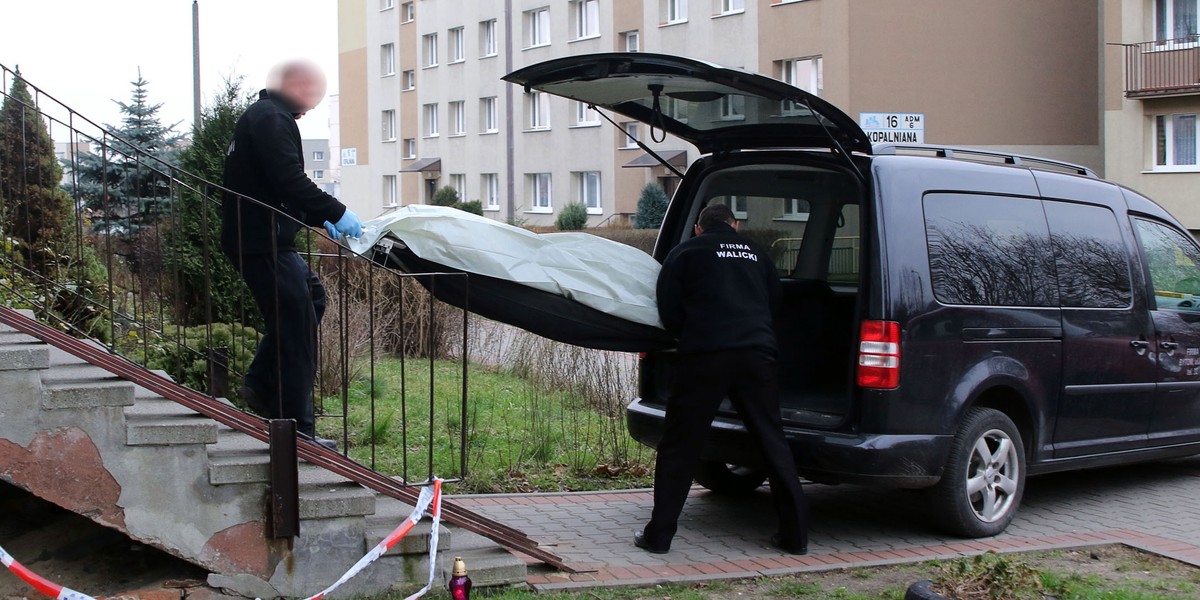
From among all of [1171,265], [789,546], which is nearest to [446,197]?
[1171,265]

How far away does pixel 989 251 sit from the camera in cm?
630

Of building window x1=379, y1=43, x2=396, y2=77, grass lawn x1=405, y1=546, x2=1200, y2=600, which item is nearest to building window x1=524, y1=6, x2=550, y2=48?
building window x1=379, y1=43, x2=396, y2=77

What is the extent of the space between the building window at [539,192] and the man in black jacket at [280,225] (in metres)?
38.7

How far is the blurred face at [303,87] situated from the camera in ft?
17.7

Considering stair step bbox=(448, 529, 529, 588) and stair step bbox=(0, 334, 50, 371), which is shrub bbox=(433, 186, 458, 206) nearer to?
stair step bbox=(448, 529, 529, 588)

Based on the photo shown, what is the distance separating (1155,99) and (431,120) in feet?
102

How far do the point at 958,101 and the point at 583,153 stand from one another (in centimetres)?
1409

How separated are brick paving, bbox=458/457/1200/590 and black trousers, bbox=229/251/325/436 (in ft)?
4.32

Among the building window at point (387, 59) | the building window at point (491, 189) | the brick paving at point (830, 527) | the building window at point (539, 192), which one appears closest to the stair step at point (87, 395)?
the brick paving at point (830, 527)

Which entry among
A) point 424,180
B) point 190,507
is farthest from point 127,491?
point 424,180

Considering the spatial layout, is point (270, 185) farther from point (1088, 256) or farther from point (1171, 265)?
point (1171, 265)

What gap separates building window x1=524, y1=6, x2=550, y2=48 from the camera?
43.7 metres

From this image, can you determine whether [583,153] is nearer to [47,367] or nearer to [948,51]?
[948,51]

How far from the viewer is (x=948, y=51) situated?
3203cm
